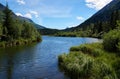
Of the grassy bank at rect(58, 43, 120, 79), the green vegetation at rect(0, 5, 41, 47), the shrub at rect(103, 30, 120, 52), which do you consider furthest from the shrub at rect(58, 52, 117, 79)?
the green vegetation at rect(0, 5, 41, 47)

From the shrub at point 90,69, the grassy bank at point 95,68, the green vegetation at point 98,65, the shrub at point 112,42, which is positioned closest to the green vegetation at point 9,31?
the green vegetation at point 98,65

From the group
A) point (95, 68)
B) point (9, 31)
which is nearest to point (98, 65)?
point (95, 68)

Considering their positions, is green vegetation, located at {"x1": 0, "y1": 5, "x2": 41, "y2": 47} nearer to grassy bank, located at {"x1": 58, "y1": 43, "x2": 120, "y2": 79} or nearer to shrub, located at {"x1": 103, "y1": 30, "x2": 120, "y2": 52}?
shrub, located at {"x1": 103, "y1": 30, "x2": 120, "y2": 52}

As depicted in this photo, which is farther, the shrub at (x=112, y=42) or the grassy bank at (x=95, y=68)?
the shrub at (x=112, y=42)

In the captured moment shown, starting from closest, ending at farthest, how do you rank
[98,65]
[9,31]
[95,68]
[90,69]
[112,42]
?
[95,68] → [98,65] → [90,69] → [112,42] → [9,31]

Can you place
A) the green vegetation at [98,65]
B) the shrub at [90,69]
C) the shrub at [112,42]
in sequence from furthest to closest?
the shrub at [112,42]
the green vegetation at [98,65]
the shrub at [90,69]

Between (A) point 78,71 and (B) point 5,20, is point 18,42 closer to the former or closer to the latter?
(B) point 5,20

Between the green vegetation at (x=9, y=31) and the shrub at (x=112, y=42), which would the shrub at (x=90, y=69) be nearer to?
the shrub at (x=112, y=42)

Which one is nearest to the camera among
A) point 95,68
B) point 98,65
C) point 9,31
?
point 95,68

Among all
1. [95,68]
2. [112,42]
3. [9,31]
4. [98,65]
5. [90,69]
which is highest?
[9,31]

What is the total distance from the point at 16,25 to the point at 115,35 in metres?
56.5

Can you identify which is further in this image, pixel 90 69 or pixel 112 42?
pixel 112 42

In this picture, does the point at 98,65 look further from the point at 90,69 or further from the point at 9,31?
the point at 9,31

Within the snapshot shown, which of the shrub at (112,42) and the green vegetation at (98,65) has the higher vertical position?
the shrub at (112,42)
